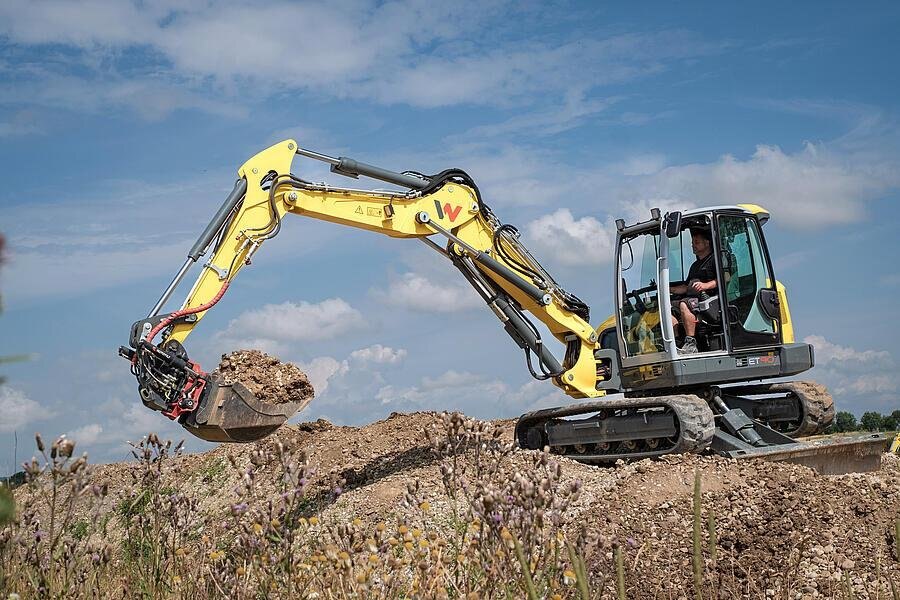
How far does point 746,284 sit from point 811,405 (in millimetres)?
2597

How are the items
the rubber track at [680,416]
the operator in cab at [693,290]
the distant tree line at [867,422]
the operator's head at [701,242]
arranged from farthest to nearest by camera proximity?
1. the distant tree line at [867,422]
2. the operator's head at [701,242]
3. the operator in cab at [693,290]
4. the rubber track at [680,416]

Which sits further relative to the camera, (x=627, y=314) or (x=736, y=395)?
(x=736, y=395)

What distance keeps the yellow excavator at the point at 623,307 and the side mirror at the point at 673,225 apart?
0.03 m

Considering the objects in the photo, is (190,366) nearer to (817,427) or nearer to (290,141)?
(290,141)

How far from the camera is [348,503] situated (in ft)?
28.8

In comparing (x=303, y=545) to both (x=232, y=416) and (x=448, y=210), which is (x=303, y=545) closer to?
(x=232, y=416)

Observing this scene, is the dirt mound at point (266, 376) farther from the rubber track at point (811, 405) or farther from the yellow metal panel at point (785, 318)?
the rubber track at point (811, 405)

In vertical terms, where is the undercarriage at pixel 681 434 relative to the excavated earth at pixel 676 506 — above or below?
above

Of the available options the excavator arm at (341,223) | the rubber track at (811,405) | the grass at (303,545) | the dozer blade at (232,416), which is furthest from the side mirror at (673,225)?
the grass at (303,545)

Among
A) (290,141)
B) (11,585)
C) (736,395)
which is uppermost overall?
(290,141)

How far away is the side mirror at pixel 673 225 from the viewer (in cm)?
1035

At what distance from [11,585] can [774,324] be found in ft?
28.9

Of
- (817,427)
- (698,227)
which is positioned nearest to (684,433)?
(698,227)

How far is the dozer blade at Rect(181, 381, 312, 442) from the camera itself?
27.0ft
